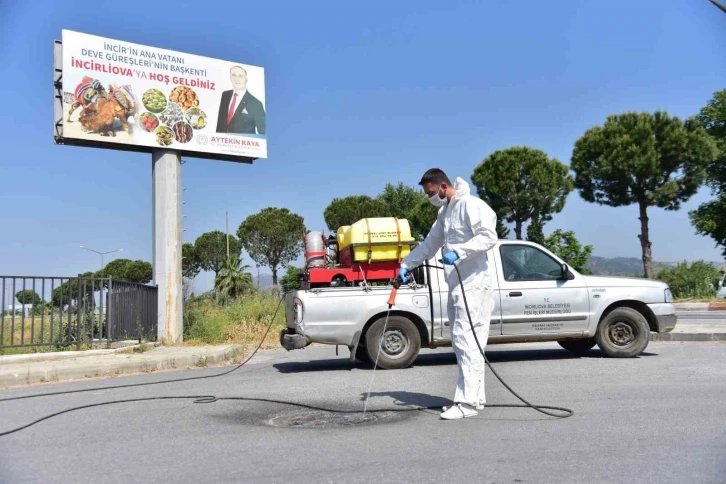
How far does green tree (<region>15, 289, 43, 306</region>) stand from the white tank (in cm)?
505

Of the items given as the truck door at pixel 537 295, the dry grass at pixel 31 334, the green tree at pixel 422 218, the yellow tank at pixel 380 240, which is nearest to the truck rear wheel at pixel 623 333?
the truck door at pixel 537 295

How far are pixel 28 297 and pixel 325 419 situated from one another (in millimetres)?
7941

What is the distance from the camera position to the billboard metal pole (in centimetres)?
1553

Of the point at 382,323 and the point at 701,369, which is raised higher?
the point at 382,323

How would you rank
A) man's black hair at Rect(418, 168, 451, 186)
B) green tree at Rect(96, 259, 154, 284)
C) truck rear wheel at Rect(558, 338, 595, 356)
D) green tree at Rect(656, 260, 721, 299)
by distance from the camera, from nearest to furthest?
man's black hair at Rect(418, 168, 451, 186)
truck rear wheel at Rect(558, 338, 595, 356)
green tree at Rect(656, 260, 721, 299)
green tree at Rect(96, 259, 154, 284)

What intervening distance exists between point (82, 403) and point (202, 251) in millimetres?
54347

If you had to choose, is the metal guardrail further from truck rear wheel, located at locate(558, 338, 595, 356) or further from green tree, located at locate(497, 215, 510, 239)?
green tree, located at locate(497, 215, 510, 239)

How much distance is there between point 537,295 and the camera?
9.13 meters

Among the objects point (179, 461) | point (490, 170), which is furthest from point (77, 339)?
point (490, 170)

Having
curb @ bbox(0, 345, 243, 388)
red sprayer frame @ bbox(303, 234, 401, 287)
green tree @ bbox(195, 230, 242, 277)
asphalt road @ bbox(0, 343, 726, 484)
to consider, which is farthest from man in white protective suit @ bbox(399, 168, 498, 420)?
green tree @ bbox(195, 230, 242, 277)

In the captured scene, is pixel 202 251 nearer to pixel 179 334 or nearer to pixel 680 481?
pixel 179 334

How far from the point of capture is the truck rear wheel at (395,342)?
8781mm

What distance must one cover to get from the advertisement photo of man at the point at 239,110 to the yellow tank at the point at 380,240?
22.7ft

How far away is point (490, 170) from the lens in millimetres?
40531
